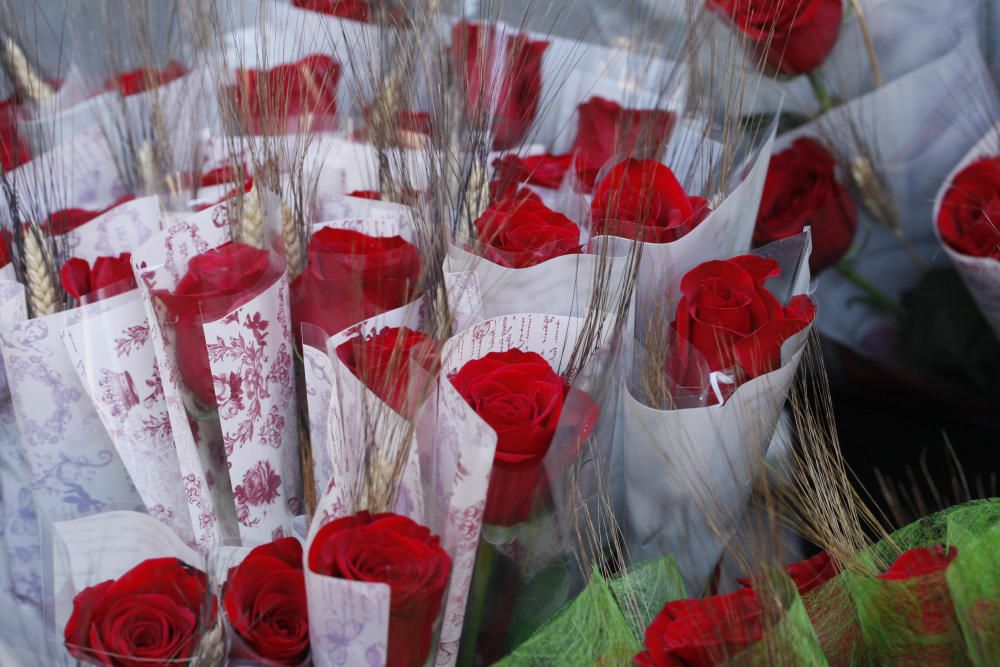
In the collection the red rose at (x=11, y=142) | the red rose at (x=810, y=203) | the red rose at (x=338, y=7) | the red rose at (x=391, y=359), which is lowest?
the red rose at (x=810, y=203)

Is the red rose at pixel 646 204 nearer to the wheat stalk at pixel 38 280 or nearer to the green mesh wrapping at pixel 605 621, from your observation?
the green mesh wrapping at pixel 605 621

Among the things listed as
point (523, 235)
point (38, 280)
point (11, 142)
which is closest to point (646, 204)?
point (523, 235)

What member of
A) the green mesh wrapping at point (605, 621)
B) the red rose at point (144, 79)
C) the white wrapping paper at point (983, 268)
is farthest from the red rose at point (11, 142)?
the white wrapping paper at point (983, 268)

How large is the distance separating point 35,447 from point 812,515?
657mm

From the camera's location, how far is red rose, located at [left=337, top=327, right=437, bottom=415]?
66 centimetres

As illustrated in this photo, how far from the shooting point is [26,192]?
0.92 m

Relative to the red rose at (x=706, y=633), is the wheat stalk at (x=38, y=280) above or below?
above

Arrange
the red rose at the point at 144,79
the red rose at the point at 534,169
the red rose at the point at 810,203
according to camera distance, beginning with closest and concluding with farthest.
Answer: the red rose at the point at 534,169 → the red rose at the point at 144,79 → the red rose at the point at 810,203

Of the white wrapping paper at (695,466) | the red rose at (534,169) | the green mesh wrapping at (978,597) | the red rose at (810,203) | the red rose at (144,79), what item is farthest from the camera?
the red rose at (810,203)

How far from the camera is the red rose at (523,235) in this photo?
78 cm

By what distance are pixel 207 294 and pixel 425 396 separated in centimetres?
21

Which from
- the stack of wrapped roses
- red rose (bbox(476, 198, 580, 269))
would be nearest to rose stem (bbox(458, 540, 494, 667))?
the stack of wrapped roses

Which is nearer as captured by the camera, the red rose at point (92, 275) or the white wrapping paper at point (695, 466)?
the white wrapping paper at point (695, 466)

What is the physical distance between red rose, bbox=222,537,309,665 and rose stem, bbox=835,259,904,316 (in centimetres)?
90
